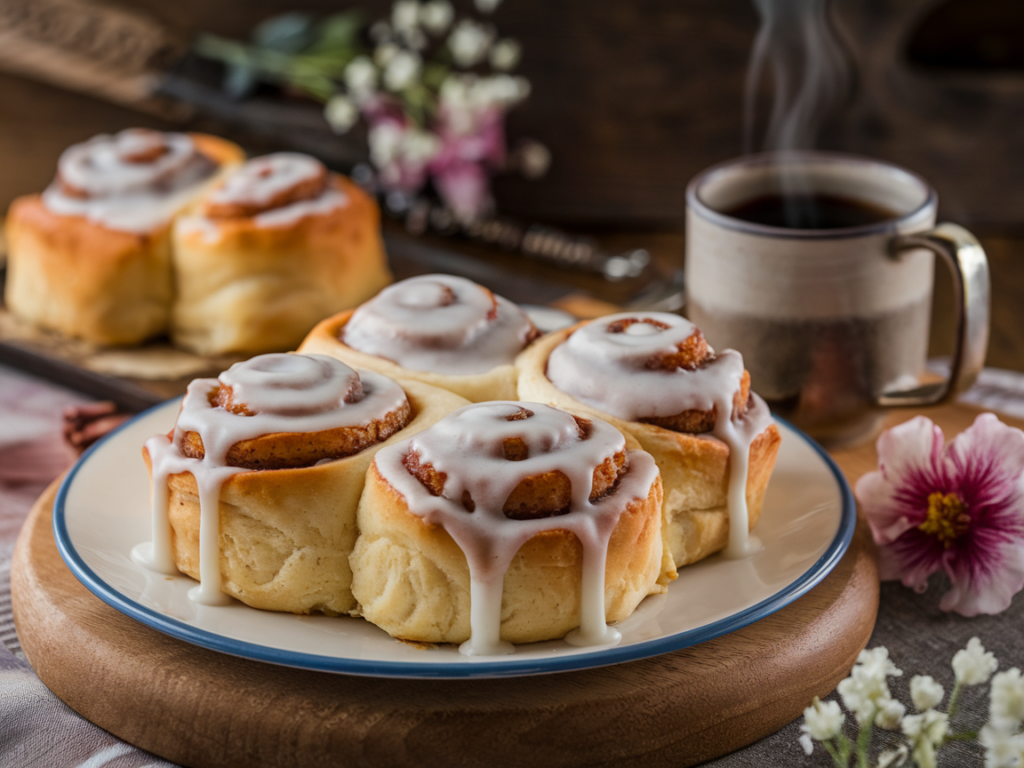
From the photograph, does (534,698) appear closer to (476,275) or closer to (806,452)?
(806,452)

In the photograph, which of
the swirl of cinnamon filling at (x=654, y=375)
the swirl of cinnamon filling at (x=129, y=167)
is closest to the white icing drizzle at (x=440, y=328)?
the swirl of cinnamon filling at (x=654, y=375)

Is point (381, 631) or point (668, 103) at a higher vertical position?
point (668, 103)

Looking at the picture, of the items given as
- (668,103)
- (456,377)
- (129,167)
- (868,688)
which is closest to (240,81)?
(129,167)

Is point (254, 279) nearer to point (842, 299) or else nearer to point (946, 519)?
point (842, 299)

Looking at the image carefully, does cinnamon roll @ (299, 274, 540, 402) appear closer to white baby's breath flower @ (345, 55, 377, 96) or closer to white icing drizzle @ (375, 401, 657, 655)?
white icing drizzle @ (375, 401, 657, 655)

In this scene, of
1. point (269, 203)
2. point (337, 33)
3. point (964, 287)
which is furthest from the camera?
point (337, 33)

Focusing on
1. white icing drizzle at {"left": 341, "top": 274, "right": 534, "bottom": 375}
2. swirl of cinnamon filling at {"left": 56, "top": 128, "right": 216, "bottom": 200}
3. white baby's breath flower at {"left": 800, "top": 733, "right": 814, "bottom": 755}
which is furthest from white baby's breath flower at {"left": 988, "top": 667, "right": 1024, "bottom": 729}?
swirl of cinnamon filling at {"left": 56, "top": 128, "right": 216, "bottom": 200}

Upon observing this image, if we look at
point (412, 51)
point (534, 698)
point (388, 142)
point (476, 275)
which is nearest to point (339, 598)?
point (534, 698)
